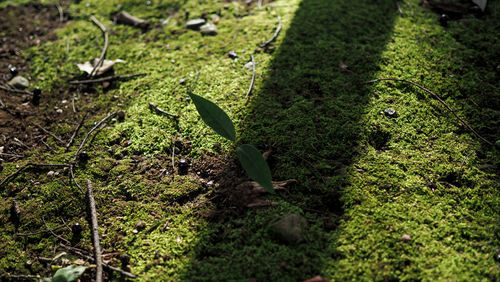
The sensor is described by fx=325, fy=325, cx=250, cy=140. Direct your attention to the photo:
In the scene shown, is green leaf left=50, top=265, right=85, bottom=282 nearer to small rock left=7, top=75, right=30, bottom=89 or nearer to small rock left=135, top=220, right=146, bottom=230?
small rock left=135, top=220, right=146, bottom=230

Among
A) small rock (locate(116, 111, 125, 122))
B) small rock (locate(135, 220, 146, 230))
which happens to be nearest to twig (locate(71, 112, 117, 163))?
small rock (locate(116, 111, 125, 122))

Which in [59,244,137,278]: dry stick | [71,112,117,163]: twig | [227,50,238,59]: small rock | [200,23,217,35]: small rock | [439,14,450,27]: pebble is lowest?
[59,244,137,278]: dry stick

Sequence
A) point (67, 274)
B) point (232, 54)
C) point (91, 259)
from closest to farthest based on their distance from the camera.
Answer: point (67, 274)
point (91, 259)
point (232, 54)

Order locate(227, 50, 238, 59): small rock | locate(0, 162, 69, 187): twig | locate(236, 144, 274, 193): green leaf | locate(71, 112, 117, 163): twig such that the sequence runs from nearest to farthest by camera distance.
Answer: locate(236, 144, 274, 193): green leaf → locate(0, 162, 69, 187): twig → locate(71, 112, 117, 163): twig → locate(227, 50, 238, 59): small rock

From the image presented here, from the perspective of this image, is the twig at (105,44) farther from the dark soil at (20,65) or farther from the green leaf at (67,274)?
the green leaf at (67,274)

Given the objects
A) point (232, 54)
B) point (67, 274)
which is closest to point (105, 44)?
point (232, 54)

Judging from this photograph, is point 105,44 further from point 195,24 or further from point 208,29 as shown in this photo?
point 208,29

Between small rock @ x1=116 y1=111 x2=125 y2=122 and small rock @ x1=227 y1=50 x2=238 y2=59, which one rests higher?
small rock @ x1=227 y1=50 x2=238 y2=59
